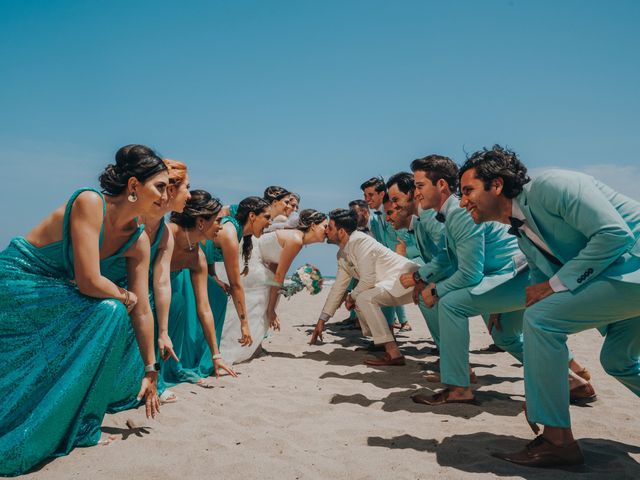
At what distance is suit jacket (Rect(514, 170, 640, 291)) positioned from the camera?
8.89 feet

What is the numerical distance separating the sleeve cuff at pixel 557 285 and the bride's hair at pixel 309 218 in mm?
4183

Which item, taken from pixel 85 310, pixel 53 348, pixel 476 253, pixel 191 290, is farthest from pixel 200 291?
pixel 476 253

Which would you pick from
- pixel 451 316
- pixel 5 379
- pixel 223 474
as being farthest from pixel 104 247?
pixel 451 316

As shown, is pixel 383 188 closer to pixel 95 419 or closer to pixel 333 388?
pixel 333 388

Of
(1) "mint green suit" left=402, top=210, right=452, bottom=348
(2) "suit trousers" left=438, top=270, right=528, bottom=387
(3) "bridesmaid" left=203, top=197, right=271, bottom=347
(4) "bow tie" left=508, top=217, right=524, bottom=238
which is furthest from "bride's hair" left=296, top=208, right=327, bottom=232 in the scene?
(4) "bow tie" left=508, top=217, right=524, bottom=238

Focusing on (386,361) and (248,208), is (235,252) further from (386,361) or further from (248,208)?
(386,361)

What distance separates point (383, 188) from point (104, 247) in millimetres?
5361

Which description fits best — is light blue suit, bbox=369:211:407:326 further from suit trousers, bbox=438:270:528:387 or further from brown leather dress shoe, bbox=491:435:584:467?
brown leather dress shoe, bbox=491:435:584:467

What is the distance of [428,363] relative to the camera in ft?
19.4

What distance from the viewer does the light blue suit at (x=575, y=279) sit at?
8.95ft

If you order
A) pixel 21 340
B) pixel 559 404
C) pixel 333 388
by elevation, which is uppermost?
pixel 21 340

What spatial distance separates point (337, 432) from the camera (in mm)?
3438

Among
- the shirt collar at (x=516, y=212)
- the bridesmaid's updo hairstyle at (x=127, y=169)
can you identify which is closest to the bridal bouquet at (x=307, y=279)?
the bridesmaid's updo hairstyle at (x=127, y=169)

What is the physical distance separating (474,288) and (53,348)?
294 cm
